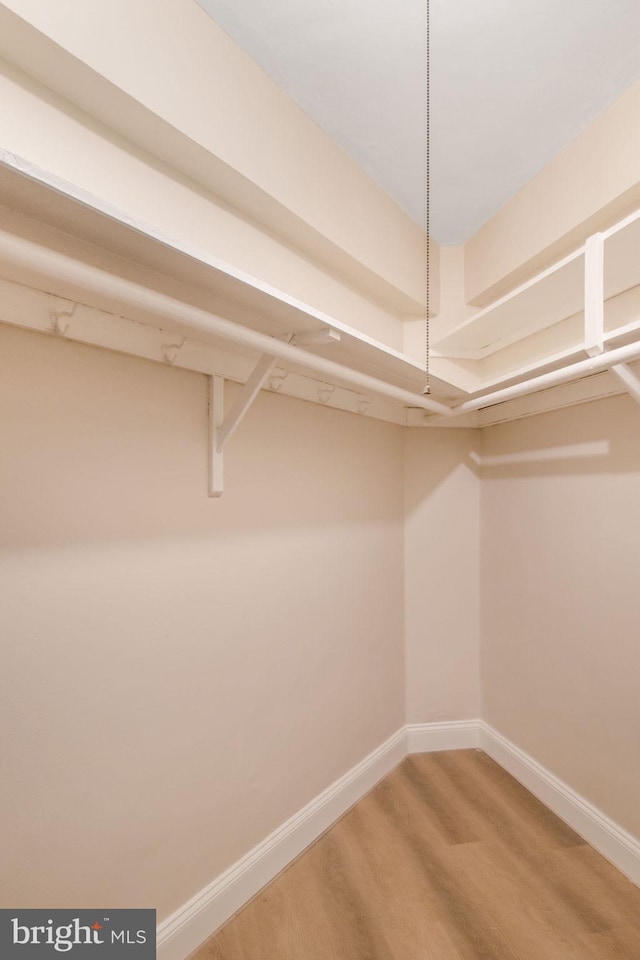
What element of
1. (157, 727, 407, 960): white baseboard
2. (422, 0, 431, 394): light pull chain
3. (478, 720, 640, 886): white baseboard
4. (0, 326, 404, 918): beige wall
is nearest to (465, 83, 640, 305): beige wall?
(422, 0, 431, 394): light pull chain

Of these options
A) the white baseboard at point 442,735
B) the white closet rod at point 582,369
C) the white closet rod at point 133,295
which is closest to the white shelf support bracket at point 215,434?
the white closet rod at point 133,295

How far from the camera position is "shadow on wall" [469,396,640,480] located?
1.88 meters

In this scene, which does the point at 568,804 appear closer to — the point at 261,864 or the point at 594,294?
the point at 261,864

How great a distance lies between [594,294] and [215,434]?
4.15ft

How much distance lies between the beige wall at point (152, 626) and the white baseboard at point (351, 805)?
6cm

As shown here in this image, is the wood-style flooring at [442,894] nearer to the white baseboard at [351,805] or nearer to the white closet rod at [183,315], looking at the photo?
the white baseboard at [351,805]

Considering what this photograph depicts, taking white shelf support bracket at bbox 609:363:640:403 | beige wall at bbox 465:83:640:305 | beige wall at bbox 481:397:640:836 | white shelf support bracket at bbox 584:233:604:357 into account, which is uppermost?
beige wall at bbox 465:83:640:305

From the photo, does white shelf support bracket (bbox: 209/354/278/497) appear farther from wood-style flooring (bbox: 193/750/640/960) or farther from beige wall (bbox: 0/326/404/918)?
wood-style flooring (bbox: 193/750/640/960)

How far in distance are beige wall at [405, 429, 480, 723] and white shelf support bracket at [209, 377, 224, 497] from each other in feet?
4.52

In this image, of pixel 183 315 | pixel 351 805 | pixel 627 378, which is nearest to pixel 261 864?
pixel 351 805

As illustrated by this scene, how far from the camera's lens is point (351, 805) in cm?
220

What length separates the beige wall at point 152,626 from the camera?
1139mm

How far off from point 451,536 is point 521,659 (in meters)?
0.70

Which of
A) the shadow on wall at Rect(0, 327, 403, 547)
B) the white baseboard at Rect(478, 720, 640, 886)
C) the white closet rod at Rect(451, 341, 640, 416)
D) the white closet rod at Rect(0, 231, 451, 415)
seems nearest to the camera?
the white closet rod at Rect(0, 231, 451, 415)
